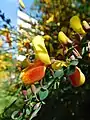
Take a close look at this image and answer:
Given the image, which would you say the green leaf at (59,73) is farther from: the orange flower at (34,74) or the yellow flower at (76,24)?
the yellow flower at (76,24)

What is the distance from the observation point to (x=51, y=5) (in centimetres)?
279

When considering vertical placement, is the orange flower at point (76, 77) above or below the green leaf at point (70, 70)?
below

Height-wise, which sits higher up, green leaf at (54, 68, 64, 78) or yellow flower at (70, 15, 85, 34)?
yellow flower at (70, 15, 85, 34)

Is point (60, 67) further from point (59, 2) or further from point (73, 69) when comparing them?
point (59, 2)

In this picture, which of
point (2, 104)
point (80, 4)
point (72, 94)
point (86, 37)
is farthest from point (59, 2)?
point (86, 37)

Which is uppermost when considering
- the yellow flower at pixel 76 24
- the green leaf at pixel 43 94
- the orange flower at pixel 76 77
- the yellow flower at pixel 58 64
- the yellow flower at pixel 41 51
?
the yellow flower at pixel 76 24

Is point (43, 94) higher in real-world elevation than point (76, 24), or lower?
lower

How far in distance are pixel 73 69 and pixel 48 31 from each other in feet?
4.82

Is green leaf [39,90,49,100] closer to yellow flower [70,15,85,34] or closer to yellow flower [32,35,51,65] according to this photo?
yellow flower [32,35,51,65]

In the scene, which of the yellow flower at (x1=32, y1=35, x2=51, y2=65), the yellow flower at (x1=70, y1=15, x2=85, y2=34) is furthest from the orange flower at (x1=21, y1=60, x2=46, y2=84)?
the yellow flower at (x1=70, y1=15, x2=85, y2=34)

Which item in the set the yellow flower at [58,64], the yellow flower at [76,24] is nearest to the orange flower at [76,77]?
the yellow flower at [58,64]

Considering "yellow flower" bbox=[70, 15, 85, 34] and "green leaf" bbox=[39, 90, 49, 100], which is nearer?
"green leaf" bbox=[39, 90, 49, 100]

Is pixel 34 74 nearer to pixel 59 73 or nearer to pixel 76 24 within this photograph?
pixel 59 73

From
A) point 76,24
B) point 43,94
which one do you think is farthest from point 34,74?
point 76,24
